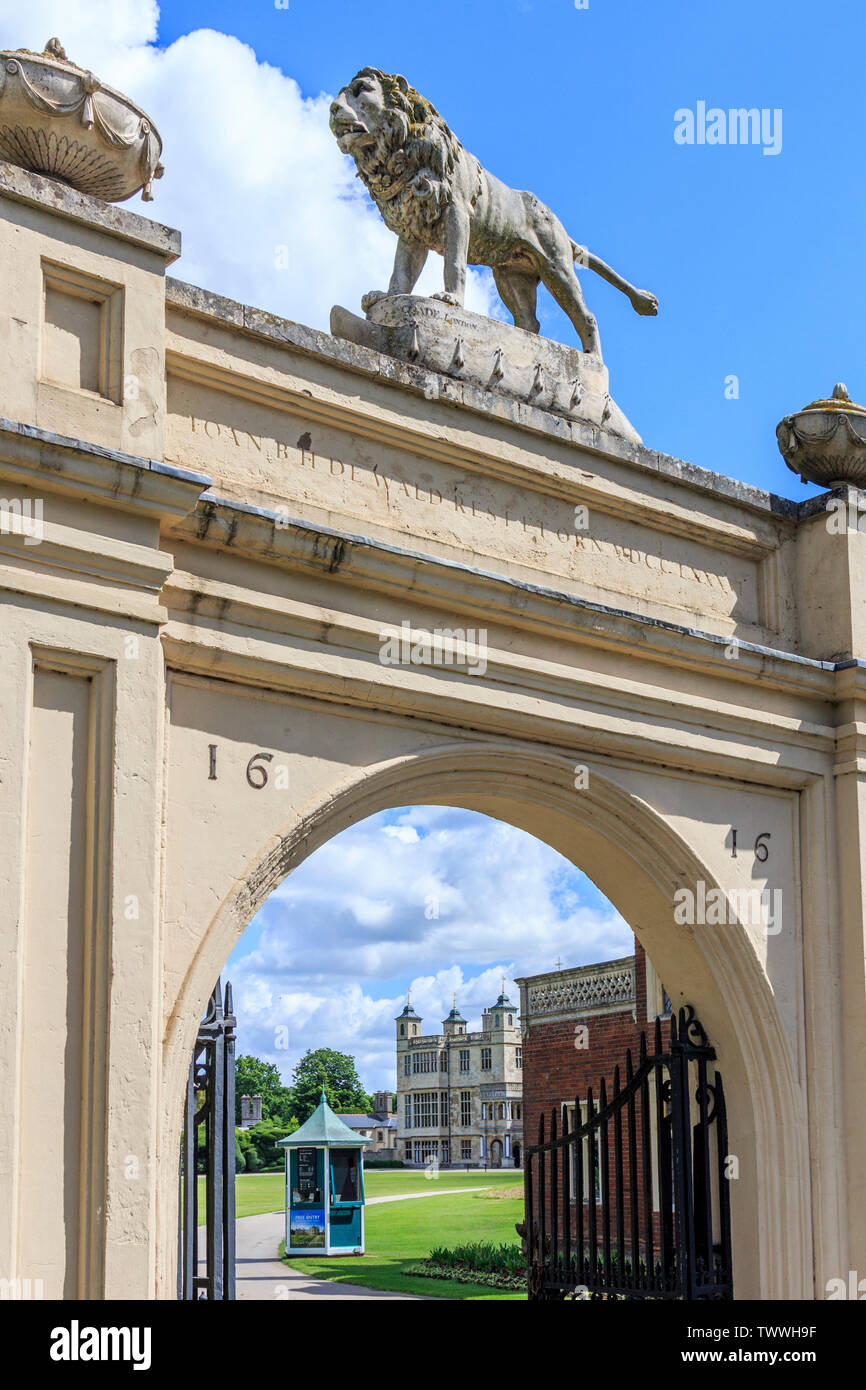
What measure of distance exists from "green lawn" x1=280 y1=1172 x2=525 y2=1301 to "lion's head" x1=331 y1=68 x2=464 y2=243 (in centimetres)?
883

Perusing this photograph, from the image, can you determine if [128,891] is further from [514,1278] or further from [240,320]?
[514,1278]

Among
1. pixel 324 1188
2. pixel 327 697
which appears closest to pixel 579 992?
pixel 324 1188

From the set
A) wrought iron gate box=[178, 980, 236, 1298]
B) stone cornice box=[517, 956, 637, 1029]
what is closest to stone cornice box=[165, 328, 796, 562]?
wrought iron gate box=[178, 980, 236, 1298]

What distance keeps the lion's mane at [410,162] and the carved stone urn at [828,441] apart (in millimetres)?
2255

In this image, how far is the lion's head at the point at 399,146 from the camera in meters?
6.93

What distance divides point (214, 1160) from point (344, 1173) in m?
17.7

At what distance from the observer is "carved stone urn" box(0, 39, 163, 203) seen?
210 inches

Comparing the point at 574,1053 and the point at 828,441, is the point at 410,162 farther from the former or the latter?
the point at 574,1053

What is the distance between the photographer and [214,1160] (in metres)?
6.26

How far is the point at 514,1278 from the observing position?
1897 cm

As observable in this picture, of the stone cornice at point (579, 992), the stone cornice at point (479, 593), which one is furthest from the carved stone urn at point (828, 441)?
the stone cornice at point (579, 992)

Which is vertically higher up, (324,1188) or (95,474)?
(95,474)

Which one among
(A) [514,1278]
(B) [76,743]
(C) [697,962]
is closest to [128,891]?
(B) [76,743]
